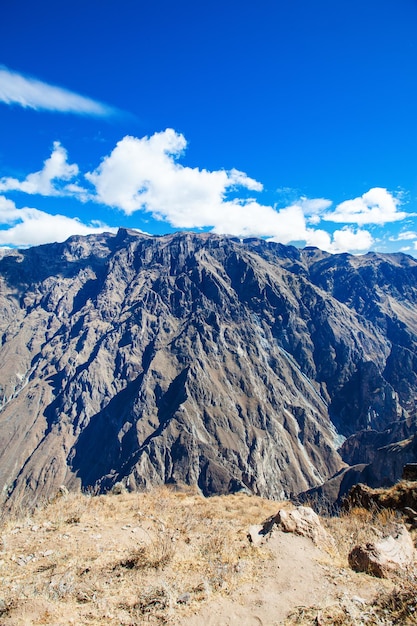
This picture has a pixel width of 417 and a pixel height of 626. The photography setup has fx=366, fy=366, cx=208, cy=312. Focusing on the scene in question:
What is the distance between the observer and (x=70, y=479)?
596 ft

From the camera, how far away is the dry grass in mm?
7512

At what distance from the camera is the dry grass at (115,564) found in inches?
296

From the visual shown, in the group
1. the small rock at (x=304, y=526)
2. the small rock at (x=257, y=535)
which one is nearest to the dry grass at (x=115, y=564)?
the small rock at (x=257, y=535)

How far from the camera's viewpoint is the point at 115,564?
966 cm

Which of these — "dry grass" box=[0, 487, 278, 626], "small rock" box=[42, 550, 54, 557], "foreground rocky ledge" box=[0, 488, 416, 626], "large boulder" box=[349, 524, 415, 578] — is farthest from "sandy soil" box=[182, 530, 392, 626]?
"small rock" box=[42, 550, 54, 557]

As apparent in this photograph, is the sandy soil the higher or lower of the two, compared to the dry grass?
higher

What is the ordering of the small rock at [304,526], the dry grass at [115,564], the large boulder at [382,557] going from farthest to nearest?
the small rock at [304,526] < the large boulder at [382,557] < the dry grass at [115,564]

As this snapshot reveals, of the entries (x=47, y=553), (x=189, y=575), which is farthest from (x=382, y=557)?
(x=47, y=553)

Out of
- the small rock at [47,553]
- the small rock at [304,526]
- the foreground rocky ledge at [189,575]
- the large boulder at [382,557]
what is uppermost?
the large boulder at [382,557]

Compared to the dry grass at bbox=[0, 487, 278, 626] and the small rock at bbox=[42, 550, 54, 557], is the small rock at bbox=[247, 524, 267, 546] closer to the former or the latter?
the dry grass at bbox=[0, 487, 278, 626]

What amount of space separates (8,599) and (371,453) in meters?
180

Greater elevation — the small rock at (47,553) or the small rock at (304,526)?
the small rock at (304,526)

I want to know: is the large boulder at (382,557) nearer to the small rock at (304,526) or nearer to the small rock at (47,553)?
the small rock at (304,526)

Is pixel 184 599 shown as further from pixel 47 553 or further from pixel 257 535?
pixel 47 553
